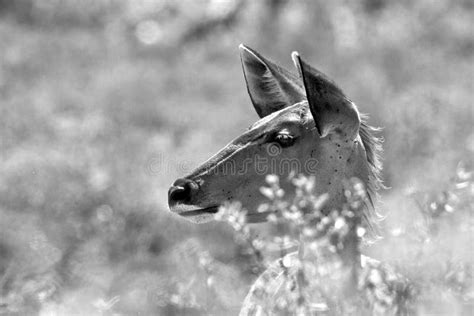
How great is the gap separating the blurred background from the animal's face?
118cm

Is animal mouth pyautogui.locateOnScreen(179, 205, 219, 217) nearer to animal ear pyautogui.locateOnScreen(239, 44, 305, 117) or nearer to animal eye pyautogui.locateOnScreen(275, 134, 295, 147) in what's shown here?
animal eye pyautogui.locateOnScreen(275, 134, 295, 147)

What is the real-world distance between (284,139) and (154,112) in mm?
6701

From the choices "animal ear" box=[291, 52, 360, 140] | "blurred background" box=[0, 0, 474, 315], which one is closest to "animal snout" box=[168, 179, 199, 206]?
"animal ear" box=[291, 52, 360, 140]

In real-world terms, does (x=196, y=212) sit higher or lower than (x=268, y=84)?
lower

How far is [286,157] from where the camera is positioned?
4258mm

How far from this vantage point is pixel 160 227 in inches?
332

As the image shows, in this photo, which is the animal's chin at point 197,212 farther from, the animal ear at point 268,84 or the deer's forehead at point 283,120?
the animal ear at point 268,84

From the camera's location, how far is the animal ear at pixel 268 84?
4727 millimetres

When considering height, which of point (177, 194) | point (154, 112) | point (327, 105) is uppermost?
→ point (327, 105)

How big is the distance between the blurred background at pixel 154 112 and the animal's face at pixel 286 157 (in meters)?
1.18

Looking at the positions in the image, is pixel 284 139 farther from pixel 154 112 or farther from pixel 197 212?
pixel 154 112

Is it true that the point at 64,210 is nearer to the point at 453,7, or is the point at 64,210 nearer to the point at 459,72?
the point at 459,72

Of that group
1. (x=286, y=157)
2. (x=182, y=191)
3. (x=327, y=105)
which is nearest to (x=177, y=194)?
(x=182, y=191)

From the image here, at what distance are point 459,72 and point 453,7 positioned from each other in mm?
1282
